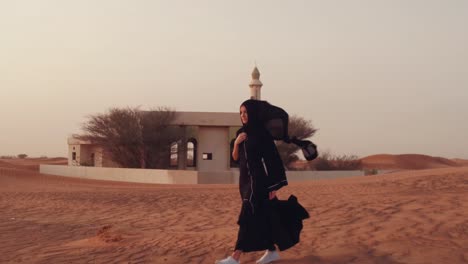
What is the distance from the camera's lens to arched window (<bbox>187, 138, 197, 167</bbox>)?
36781 mm

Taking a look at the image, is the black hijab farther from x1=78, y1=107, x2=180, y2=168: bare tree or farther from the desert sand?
x1=78, y1=107, x2=180, y2=168: bare tree

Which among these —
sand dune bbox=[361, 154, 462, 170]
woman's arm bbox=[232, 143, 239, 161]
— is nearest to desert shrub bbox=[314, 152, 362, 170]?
sand dune bbox=[361, 154, 462, 170]

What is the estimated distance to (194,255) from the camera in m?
6.73

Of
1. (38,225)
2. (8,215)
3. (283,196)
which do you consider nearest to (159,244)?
(38,225)

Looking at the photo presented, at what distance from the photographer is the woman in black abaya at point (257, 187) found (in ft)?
19.2

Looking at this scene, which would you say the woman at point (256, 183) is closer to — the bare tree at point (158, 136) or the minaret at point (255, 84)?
the bare tree at point (158, 136)

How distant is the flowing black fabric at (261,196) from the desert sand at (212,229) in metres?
0.57

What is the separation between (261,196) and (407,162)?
64.6 meters

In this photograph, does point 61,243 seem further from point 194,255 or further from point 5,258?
point 194,255

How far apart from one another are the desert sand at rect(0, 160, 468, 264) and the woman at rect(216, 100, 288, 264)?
660 millimetres

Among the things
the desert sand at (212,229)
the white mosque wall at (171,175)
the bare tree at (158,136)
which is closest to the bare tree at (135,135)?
the bare tree at (158,136)

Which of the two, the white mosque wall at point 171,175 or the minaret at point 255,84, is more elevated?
the minaret at point 255,84

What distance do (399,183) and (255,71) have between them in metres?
24.0

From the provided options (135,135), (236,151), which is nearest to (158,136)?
(135,135)
